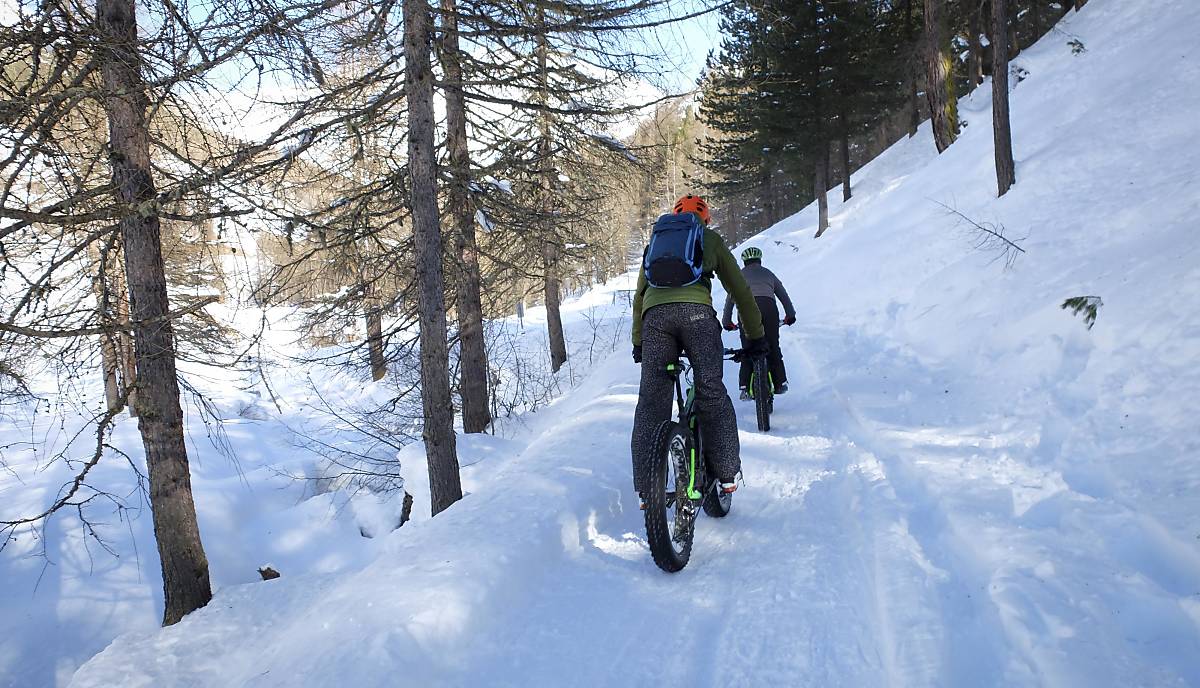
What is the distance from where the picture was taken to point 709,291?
3881 millimetres

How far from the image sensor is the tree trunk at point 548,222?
666 centimetres

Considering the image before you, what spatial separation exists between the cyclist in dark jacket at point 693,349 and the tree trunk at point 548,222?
2838 millimetres

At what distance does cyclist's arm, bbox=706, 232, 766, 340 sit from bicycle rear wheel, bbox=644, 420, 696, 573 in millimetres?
909

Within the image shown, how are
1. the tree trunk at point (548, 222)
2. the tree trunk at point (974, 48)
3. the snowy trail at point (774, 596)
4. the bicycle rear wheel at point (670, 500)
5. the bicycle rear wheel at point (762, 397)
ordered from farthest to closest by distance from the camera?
the tree trunk at point (974, 48) < the tree trunk at point (548, 222) < the bicycle rear wheel at point (762, 397) < the bicycle rear wheel at point (670, 500) < the snowy trail at point (774, 596)

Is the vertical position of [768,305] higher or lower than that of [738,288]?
lower

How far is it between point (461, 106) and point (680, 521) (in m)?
7.83

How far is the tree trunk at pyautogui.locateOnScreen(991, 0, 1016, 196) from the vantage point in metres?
10.1

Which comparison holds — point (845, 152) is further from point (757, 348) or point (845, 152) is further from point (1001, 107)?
point (757, 348)

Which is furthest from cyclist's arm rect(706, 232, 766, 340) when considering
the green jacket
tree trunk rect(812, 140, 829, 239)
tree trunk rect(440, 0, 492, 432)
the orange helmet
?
tree trunk rect(812, 140, 829, 239)

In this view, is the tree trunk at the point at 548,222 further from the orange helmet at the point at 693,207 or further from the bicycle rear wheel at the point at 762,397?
the bicycle rear wheel at the point at 762,397

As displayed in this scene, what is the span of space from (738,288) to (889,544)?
1725 mm

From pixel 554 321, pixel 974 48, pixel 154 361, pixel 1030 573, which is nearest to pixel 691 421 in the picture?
pixel 1030 573

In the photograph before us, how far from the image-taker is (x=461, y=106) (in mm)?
9383

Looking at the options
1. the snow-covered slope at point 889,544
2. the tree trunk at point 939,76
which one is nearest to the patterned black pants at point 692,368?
the snow-covered slope at point 889,544
